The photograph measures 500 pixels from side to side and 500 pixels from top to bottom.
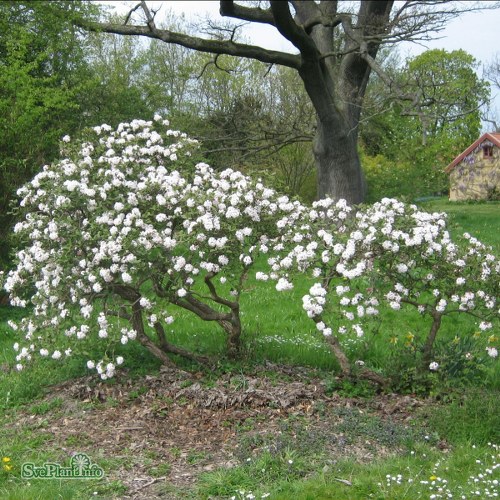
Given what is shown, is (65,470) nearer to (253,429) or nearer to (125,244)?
(253,429)

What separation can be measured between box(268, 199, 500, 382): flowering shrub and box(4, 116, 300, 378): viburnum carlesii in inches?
19.2

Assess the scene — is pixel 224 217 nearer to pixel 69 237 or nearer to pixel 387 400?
pixel 69 237

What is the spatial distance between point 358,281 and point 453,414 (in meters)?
1.19

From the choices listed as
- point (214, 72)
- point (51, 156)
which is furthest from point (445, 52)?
point (51, 156)

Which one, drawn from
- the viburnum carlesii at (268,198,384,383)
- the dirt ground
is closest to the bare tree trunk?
the viburnum carlesii at (268,198,384,383)

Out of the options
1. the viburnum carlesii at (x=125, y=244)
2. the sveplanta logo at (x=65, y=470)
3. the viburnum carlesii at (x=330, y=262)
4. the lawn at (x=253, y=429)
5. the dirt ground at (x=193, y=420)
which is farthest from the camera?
the viburnum carlesii at (x=125, y=244)

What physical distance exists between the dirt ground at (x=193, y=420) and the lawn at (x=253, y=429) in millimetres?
12

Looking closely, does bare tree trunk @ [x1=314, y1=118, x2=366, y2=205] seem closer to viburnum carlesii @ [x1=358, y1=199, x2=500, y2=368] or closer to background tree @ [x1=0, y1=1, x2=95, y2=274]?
background tree @ [x1=0, y1=1, x2=95, y2=274]

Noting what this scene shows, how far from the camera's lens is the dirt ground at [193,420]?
4.38 meters

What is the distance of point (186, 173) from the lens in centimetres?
609

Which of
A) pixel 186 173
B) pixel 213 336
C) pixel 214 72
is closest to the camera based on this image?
pixel 186 173

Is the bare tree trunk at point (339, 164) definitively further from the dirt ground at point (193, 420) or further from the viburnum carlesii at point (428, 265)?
the viburnum carlesii at point (428, 265)

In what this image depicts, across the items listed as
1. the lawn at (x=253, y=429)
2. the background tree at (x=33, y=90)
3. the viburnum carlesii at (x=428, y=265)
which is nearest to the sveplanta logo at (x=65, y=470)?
the lawn at (x=253, y=429)

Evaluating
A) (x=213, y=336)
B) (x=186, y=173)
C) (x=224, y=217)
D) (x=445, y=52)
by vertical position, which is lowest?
(x=213, y=336)
